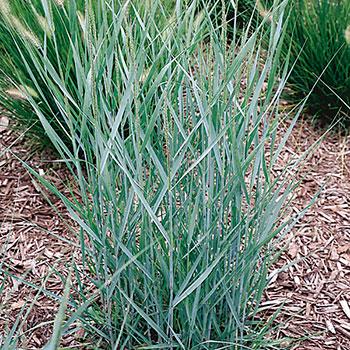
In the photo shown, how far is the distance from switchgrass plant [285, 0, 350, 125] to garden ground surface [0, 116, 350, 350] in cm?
19

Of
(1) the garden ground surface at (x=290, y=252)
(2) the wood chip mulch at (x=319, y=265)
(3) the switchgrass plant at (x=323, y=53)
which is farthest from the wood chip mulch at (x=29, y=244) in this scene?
(3) the switchgrass plant at (x=323, y=53)

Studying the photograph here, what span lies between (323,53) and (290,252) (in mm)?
1014

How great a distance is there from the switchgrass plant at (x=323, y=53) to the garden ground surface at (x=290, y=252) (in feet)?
0.61

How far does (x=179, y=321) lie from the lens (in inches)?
74.9

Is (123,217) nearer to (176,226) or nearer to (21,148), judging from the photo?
(176,226)

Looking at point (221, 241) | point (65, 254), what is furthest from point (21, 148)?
point (221, 241)

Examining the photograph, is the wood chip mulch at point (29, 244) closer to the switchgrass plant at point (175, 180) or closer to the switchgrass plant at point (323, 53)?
the switchgrass plant at point (175, 180)

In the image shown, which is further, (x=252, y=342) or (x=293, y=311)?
(x=293, y=311)

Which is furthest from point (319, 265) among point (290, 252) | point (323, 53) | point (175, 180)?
point (323, 53)

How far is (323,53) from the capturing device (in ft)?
9.72

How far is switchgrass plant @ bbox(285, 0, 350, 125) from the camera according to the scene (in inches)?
117

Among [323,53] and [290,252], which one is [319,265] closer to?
[290,252]

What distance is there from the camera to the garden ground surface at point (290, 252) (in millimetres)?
2141

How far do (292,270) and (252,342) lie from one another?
1.64 ft
